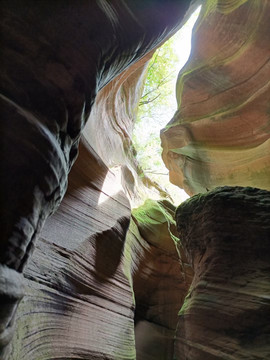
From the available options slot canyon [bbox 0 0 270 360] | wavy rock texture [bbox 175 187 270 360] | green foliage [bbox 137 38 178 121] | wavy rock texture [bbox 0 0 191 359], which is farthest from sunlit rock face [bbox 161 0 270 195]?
green foliage [bbox 137 38 178 121]

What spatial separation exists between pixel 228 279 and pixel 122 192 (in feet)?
Result: 7.97

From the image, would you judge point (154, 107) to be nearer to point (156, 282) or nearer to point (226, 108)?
point (226, 108)

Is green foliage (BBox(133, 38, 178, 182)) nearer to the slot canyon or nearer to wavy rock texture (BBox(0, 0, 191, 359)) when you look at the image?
the slot canyon

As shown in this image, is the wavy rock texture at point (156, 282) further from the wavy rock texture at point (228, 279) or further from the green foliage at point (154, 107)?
the green foliage at point (154, 107)

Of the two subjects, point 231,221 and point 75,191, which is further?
point 75,191

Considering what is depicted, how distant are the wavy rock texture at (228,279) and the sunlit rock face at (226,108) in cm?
244

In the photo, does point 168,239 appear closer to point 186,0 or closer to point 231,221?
point 231,221

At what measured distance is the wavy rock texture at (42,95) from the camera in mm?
1551

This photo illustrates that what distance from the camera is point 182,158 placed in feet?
26.7

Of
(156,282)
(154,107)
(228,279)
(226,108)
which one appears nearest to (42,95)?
(228,279)

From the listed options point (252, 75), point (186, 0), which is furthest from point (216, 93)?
point (186, 0)

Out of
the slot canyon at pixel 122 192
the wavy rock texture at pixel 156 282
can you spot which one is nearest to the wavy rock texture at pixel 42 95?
the slot canyon at pixel 122 192

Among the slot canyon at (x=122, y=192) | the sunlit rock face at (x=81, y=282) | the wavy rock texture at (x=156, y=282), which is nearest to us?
the slot canyon at (x=122, y=192)

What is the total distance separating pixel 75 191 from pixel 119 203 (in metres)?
0.97
